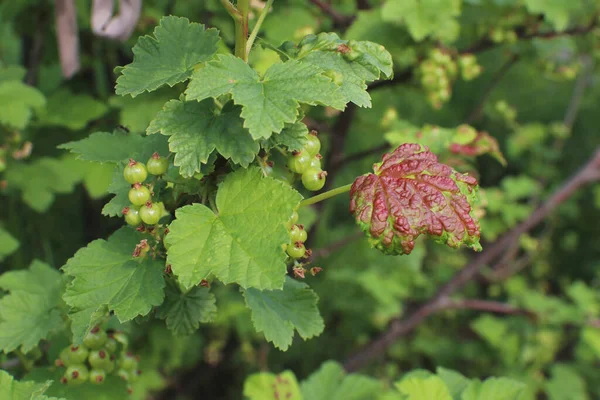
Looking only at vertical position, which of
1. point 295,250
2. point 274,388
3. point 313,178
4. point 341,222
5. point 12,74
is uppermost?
point 313,178

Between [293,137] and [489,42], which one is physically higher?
[293,137]

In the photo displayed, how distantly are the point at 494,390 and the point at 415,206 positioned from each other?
2.43 feet

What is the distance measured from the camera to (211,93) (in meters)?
0.99

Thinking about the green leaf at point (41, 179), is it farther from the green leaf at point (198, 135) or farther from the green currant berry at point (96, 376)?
the green leaf at point (198, 135)

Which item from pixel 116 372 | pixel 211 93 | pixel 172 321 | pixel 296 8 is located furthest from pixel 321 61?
pixel 296 8

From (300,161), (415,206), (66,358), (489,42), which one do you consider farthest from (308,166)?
(489,42)

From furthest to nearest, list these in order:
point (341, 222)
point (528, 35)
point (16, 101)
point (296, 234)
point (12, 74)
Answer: point (341, 222) → point (528, 35) → point (12, 74) → point (16, 101) → point (296, 234)

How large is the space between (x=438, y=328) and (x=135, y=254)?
3.66 meters

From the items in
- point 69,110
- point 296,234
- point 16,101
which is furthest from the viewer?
point 69,110

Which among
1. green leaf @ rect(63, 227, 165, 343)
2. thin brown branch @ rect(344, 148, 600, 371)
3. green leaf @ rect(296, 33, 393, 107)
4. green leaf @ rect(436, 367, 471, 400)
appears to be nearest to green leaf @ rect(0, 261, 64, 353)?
green leaf @ rect(63, 227, 165, 343)

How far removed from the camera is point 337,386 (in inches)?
72.6

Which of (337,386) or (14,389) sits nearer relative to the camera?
(14,389)

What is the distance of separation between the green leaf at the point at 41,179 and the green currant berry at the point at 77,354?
3.77 ft

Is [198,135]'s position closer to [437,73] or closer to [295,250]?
[295,250]
